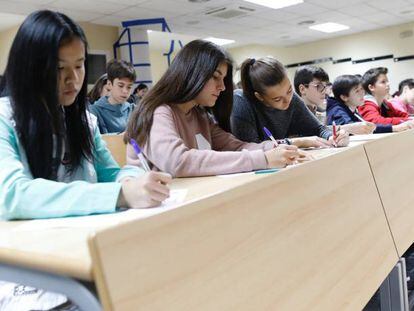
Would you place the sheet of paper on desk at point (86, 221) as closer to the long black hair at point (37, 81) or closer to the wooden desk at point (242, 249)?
the wooden desk at point (242, 249)

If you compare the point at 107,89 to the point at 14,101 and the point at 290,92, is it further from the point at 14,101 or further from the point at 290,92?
the point at 14,101

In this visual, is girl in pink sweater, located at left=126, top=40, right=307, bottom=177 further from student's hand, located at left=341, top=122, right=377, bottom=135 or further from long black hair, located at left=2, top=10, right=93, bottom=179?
student's hand, located at left=341, top=122, right=377, bottom=135

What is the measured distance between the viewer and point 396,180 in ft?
4.44

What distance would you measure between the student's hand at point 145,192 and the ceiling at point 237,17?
4194 mm

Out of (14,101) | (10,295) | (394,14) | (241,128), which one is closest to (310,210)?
(10,295)

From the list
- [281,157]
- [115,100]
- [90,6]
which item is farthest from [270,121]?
[90,6]

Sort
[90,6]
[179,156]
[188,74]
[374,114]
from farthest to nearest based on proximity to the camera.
Answer: 1. [90,6]
2. [374,114]
3. [188,74]
4. [179,156]

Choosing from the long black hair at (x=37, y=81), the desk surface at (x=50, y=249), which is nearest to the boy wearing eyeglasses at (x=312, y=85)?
the long black hair at (x=37, y=81)

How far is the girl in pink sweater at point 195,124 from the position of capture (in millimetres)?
1286

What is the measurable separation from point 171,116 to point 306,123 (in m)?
1.02

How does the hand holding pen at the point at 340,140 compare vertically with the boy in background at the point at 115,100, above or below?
below

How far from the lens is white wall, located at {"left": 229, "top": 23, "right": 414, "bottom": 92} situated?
349 inches

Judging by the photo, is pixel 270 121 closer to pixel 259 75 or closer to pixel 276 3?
pixel 259 75

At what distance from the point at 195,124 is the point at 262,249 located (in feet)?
3.37
